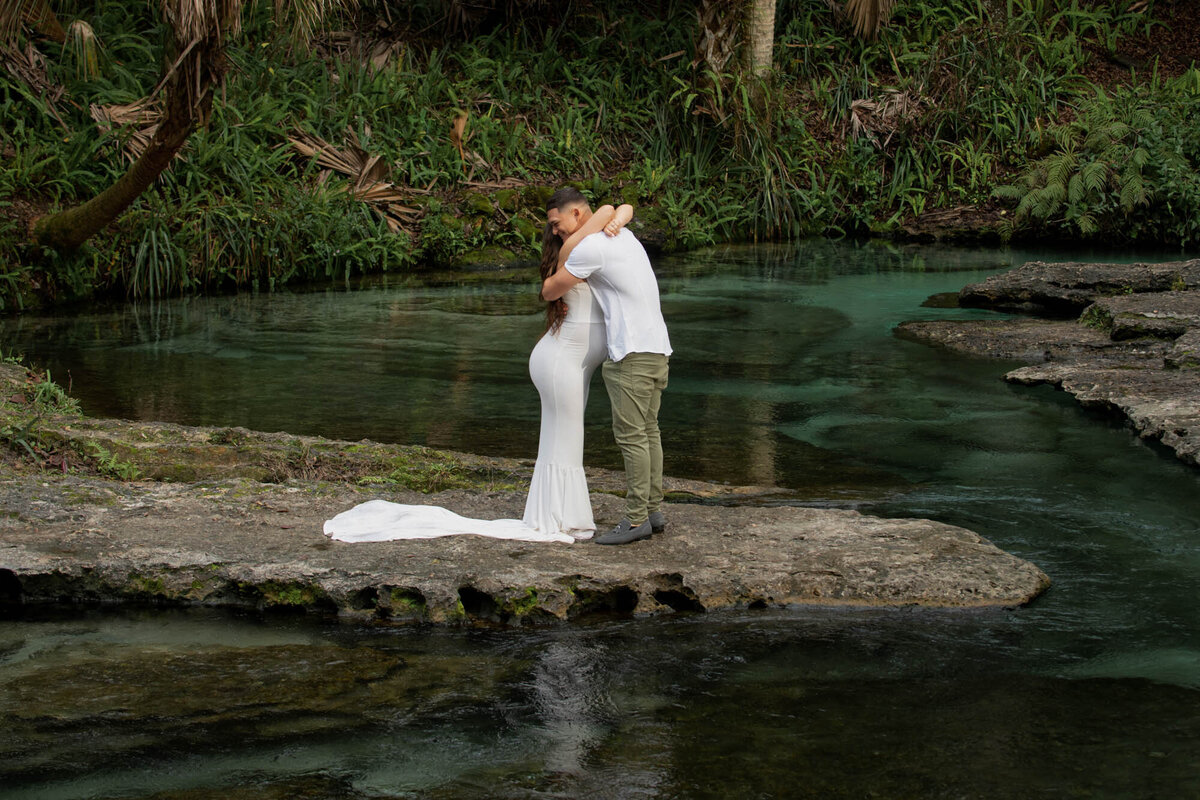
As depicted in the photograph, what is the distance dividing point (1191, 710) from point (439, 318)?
935 centimetres

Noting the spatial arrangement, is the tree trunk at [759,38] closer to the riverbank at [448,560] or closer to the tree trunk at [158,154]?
the tree trunk at [158,154]

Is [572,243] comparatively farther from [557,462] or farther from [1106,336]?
[1106,336]

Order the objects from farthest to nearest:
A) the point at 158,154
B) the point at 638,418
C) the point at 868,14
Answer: the point at 868,14 → the point at 158,154 → the point at 638,418

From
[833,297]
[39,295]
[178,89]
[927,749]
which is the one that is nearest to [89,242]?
[39,295]

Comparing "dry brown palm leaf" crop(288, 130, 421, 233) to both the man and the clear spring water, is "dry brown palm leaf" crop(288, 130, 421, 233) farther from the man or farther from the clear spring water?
the man

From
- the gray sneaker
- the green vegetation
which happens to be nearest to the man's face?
the gray sneaker

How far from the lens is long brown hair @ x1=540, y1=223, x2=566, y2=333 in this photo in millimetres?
5461

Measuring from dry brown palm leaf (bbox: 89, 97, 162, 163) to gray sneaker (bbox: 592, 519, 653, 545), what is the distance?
34.0ft

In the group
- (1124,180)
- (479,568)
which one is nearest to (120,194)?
(479,568)

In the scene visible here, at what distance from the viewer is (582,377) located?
223 inches

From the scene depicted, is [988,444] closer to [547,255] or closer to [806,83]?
[547,255]

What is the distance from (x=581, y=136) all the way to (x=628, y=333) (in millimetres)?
13604

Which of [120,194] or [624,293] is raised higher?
[120,194]

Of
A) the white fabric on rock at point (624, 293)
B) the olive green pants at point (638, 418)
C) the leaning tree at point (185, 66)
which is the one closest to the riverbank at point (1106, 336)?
the olive green pants at point (638, 418)
